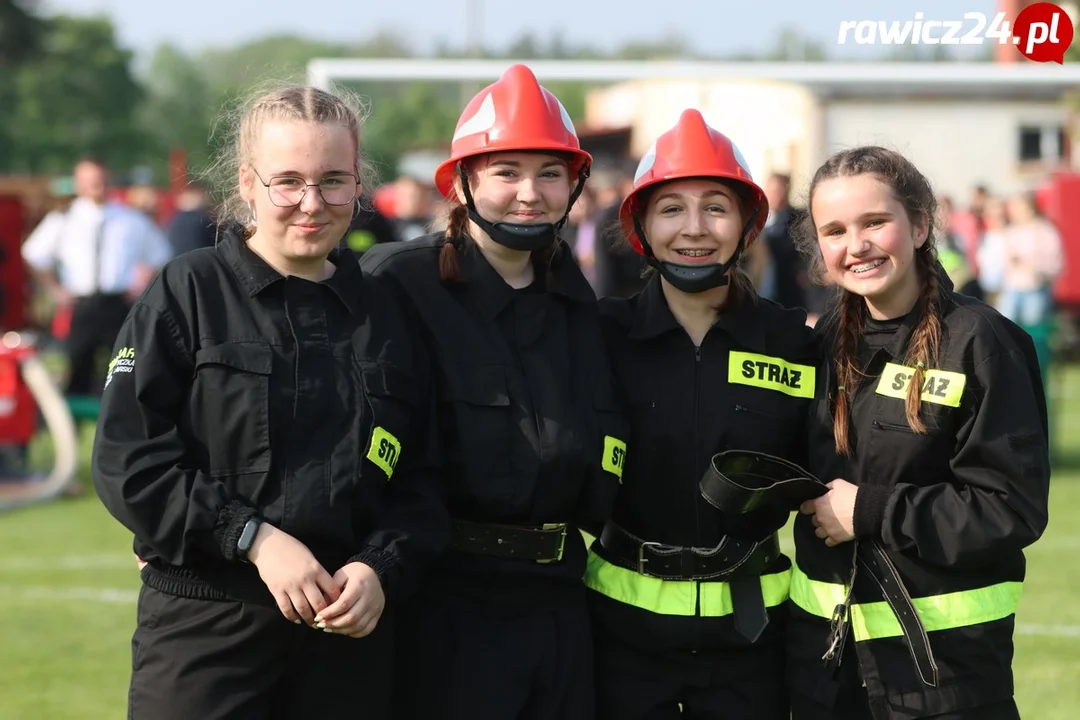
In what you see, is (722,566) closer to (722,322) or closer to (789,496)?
(789,496)

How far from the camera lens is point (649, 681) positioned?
3.38 m

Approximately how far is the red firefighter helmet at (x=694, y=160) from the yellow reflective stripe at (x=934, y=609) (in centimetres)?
99

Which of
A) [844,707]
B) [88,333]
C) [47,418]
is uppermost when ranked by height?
[88,333]

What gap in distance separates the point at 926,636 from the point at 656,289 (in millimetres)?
1103

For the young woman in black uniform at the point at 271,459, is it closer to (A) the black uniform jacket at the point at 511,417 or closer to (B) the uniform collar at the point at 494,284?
(A) the black uniform jacket at the point at 511,417

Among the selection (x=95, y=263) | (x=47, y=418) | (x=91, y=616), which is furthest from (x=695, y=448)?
(x=95, y=263)

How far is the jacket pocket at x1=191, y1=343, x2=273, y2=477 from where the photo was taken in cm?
288

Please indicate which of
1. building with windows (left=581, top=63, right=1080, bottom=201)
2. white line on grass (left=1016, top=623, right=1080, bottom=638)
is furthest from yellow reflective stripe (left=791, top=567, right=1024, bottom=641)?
building with windows (left=581, top=63, right=1080, bottom=201)

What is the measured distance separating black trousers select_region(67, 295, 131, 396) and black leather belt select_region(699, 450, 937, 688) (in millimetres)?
8022

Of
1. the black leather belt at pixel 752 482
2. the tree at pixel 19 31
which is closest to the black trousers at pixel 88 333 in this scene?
the black leather belt at pixel 752 482

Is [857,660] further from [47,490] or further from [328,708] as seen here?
[47,490]

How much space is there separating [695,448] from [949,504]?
0.63 meters

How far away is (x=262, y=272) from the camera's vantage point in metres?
3.01

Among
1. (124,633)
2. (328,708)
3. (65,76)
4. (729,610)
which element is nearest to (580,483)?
(729,610)
